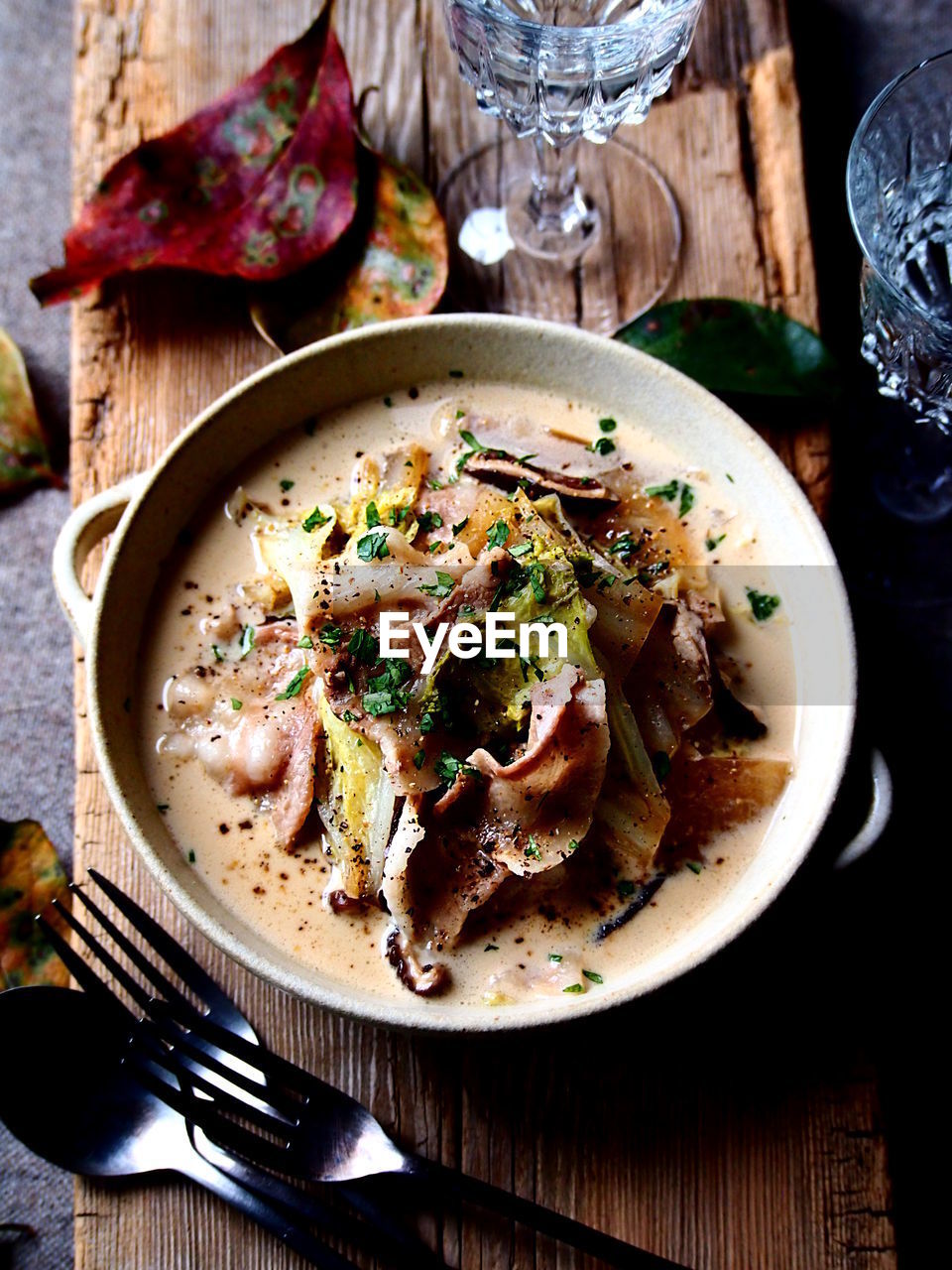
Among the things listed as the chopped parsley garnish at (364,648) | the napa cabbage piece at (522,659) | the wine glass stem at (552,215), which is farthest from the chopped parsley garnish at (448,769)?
the wine glass stem at (552,215)

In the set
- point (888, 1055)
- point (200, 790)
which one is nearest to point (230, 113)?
point (200, 790)

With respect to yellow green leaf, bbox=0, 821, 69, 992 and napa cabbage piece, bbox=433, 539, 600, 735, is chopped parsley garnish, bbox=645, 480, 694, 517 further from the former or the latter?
yellow green leaf, bbox=0, 821, 69, 992

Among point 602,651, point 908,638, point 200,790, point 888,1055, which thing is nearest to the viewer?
point 602,651

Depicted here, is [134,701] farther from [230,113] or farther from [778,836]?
[230,113]

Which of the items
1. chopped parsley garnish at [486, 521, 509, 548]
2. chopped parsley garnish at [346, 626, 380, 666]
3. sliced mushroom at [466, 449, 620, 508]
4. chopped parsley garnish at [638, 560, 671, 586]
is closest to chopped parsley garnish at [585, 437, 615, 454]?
sliced mushroom at [466, 449, 620, 508]

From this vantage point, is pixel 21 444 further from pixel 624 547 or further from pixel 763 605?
pixel 763 605
